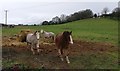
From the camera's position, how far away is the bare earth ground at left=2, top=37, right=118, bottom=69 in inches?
600

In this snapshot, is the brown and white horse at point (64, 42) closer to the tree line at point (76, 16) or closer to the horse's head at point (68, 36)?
the horse's head at point (68, 36)

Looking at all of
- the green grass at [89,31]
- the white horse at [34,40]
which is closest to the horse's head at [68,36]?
the white horse at [34,40]

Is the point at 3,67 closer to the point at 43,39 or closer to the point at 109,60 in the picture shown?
the point at 109,60

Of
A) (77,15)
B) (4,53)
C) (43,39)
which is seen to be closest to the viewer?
(4,53)

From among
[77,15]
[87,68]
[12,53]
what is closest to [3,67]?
[12,53]

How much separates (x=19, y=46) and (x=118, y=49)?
19.1 feet

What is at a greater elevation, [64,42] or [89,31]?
[64,42]

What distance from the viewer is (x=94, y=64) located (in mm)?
15781

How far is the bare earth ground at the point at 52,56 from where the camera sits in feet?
50.0

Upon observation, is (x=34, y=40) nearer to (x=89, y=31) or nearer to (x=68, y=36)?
(x=68, y=36)

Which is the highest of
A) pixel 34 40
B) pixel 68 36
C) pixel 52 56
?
pixel 68 36

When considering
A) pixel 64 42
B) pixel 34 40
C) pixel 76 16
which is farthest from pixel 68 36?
pixel 76 16

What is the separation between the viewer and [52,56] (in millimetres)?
16672

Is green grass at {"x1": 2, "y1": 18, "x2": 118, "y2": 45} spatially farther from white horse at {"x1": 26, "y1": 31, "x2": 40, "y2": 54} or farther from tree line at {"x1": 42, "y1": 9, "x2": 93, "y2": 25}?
tree line at {"x1": 42, "y1": 9, "x2": 93, "y2": 25}
